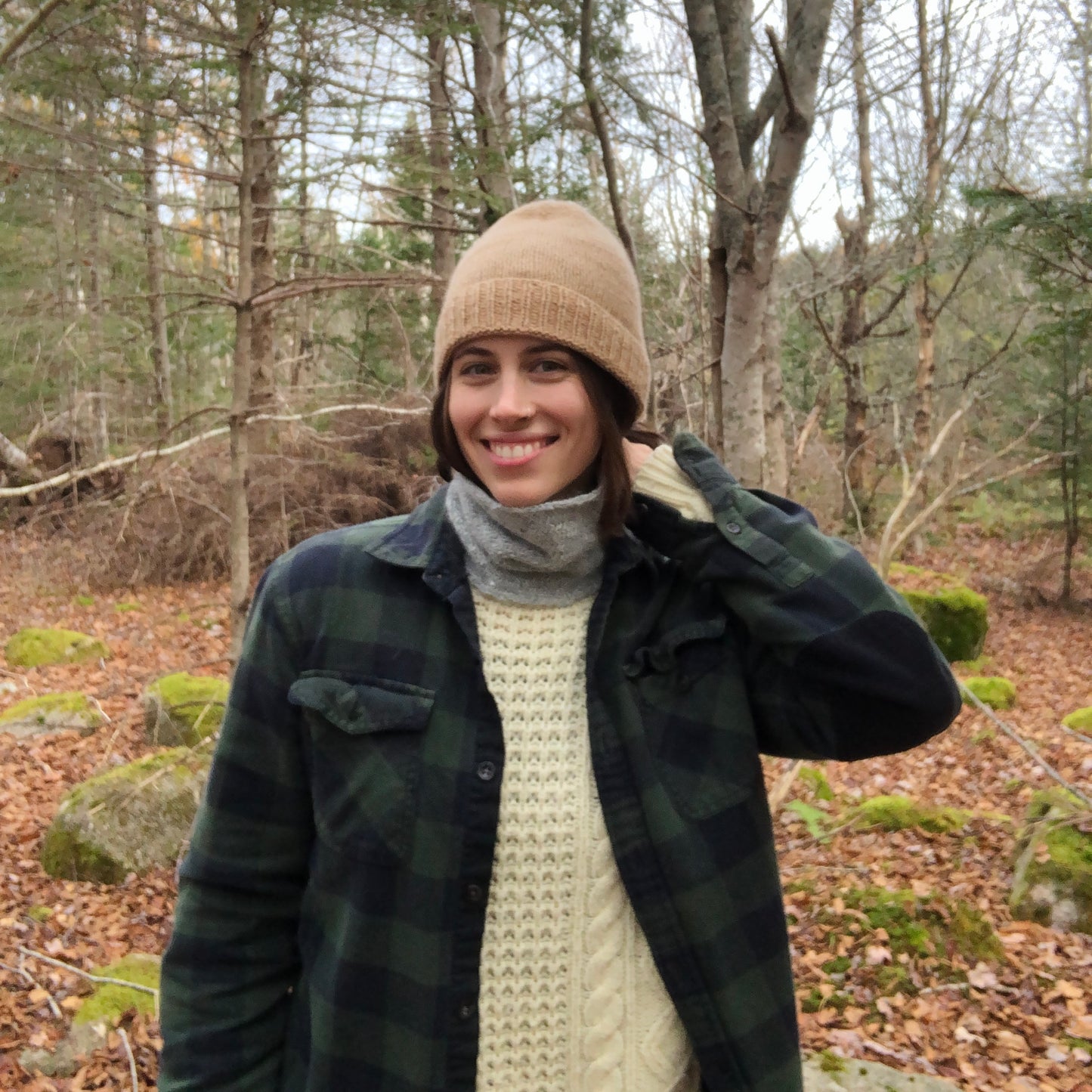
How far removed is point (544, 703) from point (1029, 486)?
42.3 ft

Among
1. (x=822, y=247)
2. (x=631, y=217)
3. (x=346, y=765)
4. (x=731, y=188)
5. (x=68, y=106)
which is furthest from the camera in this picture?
(x=822, y=247)

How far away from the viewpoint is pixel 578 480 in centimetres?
148

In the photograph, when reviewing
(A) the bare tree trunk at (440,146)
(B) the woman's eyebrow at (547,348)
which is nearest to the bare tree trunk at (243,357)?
(A) the bare tree trunk at (440,146)

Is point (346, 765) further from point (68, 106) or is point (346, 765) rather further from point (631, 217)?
point (631, 217)

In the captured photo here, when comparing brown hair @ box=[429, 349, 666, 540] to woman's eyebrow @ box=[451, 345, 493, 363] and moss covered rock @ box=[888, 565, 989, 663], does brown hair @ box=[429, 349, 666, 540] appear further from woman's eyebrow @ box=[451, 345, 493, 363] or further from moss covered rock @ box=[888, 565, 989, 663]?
moss covered rock @ box=[888, 565, 989, 663]

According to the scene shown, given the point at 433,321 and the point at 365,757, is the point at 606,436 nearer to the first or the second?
the point at 365,757

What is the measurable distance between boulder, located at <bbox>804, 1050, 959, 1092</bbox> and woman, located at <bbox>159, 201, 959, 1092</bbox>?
6.31ft

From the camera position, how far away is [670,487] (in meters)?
1.46

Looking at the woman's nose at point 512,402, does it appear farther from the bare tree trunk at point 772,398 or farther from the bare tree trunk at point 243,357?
the bare tree trunk at point 243,357

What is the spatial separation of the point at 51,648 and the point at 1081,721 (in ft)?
30.6

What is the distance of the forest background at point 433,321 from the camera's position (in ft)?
11.7

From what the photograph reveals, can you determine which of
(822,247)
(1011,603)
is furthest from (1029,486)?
(822,247)

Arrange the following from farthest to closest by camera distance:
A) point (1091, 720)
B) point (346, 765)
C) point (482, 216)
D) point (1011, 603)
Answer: point (1011, 603) → point (1091, 720) → point (482, 216) → point (346, 765)

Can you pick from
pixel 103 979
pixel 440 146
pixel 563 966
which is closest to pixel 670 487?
pixel 563 966
